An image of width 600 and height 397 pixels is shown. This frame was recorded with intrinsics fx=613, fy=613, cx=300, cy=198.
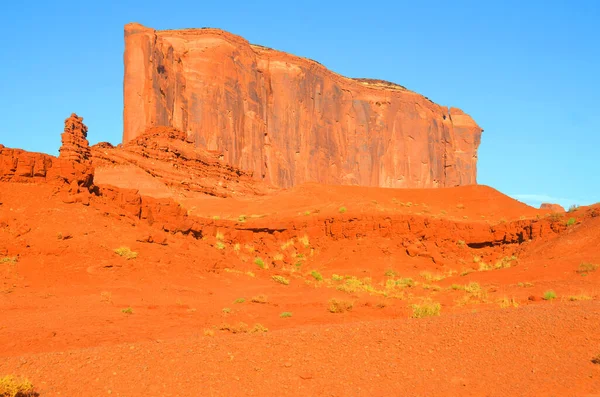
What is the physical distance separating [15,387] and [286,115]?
251 feet

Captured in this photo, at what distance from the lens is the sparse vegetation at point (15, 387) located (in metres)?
6.17

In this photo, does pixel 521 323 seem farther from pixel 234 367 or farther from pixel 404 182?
pixel 404 182

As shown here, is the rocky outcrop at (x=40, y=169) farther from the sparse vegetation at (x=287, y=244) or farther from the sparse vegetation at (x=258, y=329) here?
the sparse vegetation at (x=287, y=244)

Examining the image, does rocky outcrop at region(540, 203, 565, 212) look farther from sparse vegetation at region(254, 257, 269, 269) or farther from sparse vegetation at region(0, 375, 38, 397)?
sparse vegetation at region(0, 375, 38, 397)

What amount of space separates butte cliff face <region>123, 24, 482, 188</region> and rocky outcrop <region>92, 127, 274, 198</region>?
7906 millimetres

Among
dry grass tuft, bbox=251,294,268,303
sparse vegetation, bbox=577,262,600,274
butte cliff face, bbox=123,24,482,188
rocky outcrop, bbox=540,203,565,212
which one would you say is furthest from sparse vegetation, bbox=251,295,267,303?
butte cliff face, bbox=123,24,482,188

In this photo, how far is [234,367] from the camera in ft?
25.3

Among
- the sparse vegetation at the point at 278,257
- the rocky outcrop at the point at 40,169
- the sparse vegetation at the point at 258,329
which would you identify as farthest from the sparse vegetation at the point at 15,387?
the sparse vegetation at the point at 278,257

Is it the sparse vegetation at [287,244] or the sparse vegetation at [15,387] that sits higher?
the sparse vegetation at [287,244]

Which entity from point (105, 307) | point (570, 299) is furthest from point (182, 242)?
point (570, 299)

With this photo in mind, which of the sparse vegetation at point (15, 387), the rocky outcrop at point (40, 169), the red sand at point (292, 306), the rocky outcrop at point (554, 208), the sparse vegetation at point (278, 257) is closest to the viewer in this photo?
the sparse vegetation at point (15, 387)

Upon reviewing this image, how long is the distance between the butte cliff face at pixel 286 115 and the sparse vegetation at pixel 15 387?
54.4m

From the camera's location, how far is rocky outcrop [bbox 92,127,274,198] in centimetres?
4197

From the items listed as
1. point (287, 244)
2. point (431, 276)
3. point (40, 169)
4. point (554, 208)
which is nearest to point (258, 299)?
point (40, 169)
